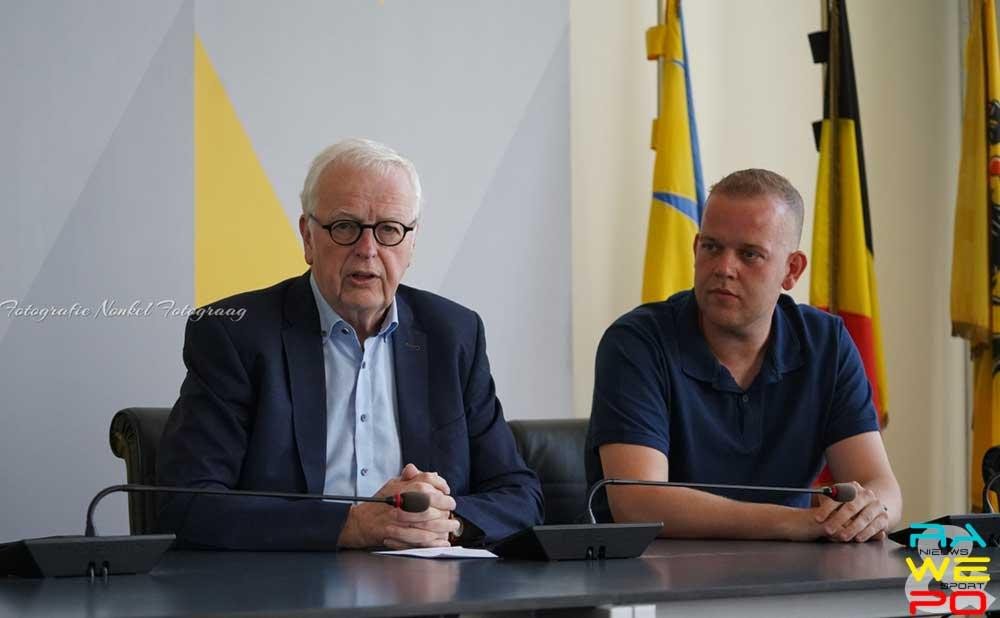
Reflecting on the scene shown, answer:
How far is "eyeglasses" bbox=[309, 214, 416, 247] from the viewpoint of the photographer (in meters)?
2.60

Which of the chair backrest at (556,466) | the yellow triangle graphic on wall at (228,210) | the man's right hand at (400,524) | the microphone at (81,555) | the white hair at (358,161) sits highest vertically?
the yellow triangle graphic on wall at (228,210)

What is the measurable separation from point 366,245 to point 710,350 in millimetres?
814

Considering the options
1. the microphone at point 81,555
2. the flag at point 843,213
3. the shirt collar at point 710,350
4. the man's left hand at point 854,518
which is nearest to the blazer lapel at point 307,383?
the microphone at point 81,555

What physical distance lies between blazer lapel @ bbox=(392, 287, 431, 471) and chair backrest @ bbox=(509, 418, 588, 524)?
586 mm

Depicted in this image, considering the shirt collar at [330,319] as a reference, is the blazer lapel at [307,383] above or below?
below

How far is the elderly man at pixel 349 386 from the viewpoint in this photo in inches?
96.0

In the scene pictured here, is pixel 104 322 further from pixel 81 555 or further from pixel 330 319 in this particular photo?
pixel 81 555

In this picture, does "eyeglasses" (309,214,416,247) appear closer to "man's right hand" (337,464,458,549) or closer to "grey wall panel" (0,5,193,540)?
"man's right hand" (337,464,458,549)

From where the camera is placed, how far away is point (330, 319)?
2631 mm

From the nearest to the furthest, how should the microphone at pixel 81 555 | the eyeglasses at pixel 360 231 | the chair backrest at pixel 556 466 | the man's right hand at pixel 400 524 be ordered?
the microphone at pixel 81 555
the man's right hand at pixel 400 524
the eyeglasses at pixel 360 231
the chair backrest at pixel 556 466

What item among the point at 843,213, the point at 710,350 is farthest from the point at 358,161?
the point at 843,213

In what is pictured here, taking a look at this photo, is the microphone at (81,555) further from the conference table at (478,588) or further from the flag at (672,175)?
the flag at (672,175)

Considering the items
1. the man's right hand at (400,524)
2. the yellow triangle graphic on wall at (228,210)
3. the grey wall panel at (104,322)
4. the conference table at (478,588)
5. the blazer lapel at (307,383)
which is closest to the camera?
the conference table at (478,588)

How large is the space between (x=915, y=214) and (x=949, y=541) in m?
2.80
